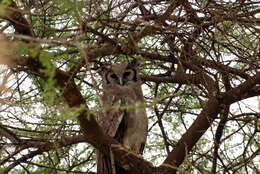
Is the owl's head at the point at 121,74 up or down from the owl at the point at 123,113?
up

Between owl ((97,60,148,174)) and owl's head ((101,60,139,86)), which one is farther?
owl's head ((101,60,139,86))

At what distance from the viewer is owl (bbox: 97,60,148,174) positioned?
3.62 m

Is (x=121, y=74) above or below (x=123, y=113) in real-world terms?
above

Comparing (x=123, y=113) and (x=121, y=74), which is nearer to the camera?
(x=123, y=113)

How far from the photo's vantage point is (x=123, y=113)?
3660mm

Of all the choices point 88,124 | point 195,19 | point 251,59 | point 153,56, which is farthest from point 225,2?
point 88,124

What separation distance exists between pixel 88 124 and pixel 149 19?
158 centimetres

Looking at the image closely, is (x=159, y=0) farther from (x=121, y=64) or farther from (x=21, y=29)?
(x=21, y=29)

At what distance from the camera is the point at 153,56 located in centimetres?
353

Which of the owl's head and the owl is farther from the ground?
the owl's head

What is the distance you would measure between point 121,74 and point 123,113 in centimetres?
62

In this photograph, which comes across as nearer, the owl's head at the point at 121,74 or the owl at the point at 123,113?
the owl at the point at 123,113

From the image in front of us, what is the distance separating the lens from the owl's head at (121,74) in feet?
13.4

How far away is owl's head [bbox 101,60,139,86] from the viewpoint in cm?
410
